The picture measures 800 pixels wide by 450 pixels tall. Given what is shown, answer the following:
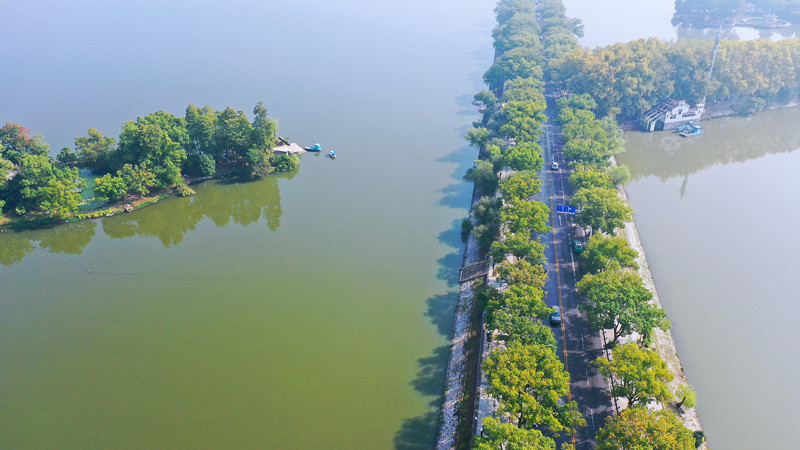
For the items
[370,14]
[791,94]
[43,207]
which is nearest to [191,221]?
[43,207]

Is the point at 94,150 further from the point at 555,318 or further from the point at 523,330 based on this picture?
the point at 555,318

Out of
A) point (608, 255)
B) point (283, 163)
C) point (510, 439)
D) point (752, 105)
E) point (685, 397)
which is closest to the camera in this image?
point (510, 439)

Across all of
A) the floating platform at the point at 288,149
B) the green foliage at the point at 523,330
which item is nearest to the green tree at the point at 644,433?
the green foliage at the point at 523,330

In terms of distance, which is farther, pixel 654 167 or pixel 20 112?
pixel 20 112

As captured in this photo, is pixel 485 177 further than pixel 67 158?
No

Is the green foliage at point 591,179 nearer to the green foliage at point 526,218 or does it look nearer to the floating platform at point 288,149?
the green foliage at point 526,218

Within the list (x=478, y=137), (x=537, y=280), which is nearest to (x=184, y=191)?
(x=478, y=137)

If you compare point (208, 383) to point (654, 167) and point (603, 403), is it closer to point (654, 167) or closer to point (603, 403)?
point (603, 403)
